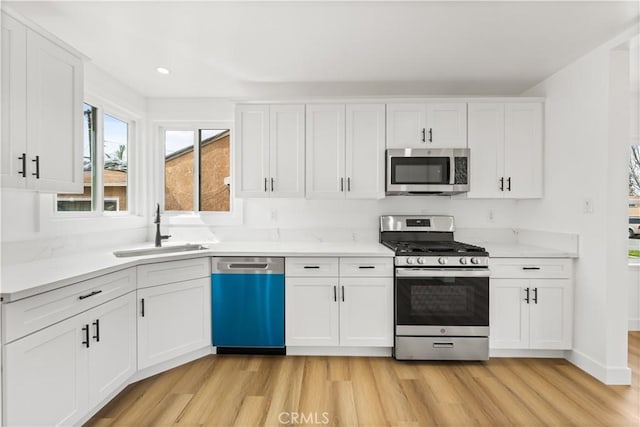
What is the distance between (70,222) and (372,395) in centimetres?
262

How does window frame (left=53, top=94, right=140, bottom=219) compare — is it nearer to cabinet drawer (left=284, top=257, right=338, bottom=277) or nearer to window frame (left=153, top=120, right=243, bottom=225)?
window frame (left=153, top=120, right=243, bottom=225)

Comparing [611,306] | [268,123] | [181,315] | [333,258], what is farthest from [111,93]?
[611,306]

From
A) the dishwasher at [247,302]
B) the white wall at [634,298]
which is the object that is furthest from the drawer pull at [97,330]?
the white wall at [634,298]

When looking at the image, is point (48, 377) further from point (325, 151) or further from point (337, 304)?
point (325, 151)

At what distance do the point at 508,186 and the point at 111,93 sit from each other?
379cm

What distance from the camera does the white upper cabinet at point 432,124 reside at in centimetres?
314

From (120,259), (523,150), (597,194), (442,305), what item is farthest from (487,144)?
(120,259)

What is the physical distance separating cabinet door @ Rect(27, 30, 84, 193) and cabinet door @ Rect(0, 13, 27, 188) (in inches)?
1.4

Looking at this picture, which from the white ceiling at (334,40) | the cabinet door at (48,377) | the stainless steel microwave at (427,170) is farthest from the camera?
the stainless steel microwave at (427,170)

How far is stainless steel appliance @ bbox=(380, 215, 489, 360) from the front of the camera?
9.02ft

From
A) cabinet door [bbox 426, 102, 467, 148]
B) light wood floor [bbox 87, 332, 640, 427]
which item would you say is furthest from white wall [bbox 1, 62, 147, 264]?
cabinet door [bbox 426, 102, 467, 148]

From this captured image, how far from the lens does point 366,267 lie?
281 cm

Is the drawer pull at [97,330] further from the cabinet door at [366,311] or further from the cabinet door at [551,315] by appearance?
the cabinet door at [551,315]

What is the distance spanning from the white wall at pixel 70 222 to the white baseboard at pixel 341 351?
1.94 m
